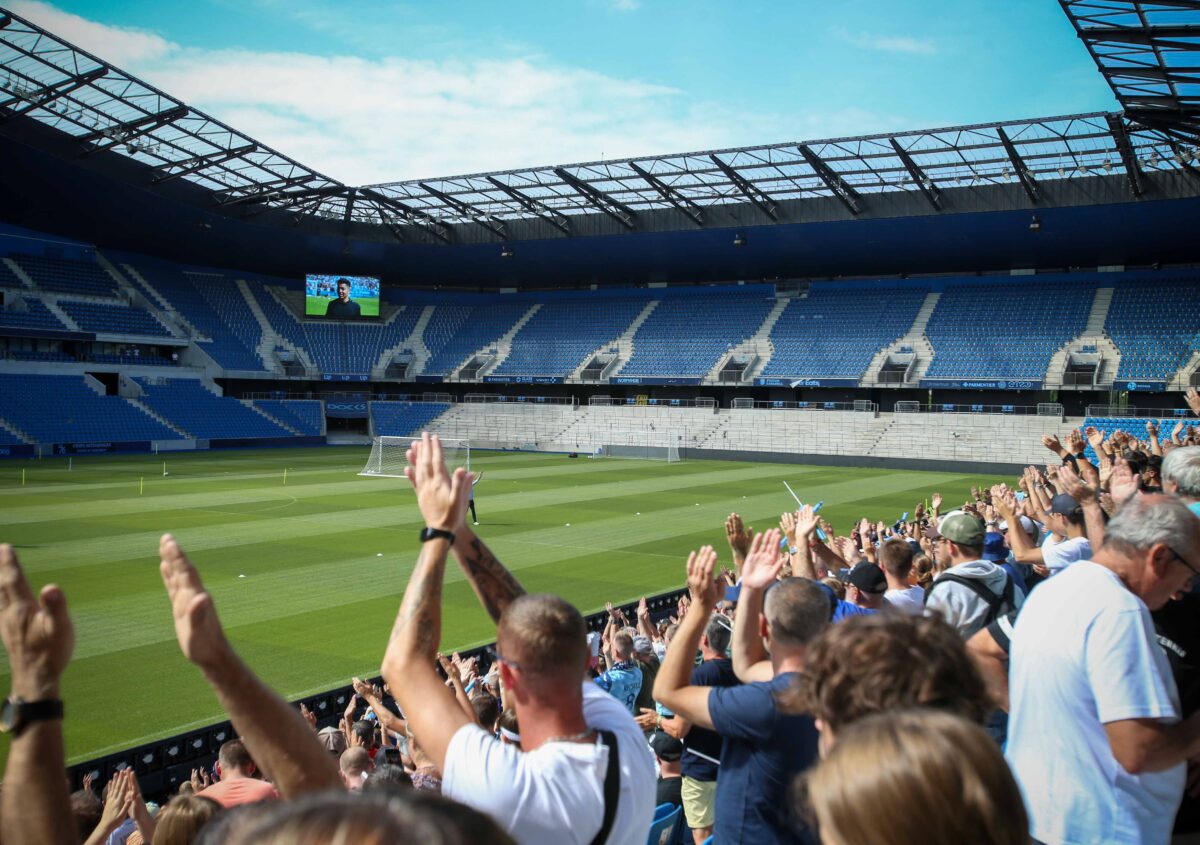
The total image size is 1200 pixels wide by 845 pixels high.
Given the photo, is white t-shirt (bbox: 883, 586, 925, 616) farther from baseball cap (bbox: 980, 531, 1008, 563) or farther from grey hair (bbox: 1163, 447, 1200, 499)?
baseball cap (bbox: 980, 531, 1008, 563)

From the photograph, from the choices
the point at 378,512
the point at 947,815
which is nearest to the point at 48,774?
the point at 947,815

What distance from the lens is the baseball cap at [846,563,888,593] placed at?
6.17 metres

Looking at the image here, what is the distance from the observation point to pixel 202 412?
2133 inches

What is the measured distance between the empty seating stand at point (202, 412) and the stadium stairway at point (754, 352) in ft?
90.5

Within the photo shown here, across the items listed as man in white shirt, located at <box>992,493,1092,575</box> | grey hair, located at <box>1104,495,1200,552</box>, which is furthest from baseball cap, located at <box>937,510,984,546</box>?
grey hair, located at <box>1104,495,1200,552</box>

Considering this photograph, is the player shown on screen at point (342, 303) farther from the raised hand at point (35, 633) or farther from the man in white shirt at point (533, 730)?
the raised hand at point (35, 633)

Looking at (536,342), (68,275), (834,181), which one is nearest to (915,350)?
(834,181)

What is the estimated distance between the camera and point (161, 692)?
11266 mm

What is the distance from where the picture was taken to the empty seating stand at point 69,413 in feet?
151

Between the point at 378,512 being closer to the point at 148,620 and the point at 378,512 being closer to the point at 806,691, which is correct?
the point at 148,620

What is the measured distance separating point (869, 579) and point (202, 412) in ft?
179

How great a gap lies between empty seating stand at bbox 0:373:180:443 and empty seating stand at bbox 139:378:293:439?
1502mm

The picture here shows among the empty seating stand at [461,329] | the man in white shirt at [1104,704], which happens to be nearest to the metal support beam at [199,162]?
the empty seating stand at [461,329]

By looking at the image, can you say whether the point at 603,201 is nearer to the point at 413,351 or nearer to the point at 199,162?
the point at 199,162
